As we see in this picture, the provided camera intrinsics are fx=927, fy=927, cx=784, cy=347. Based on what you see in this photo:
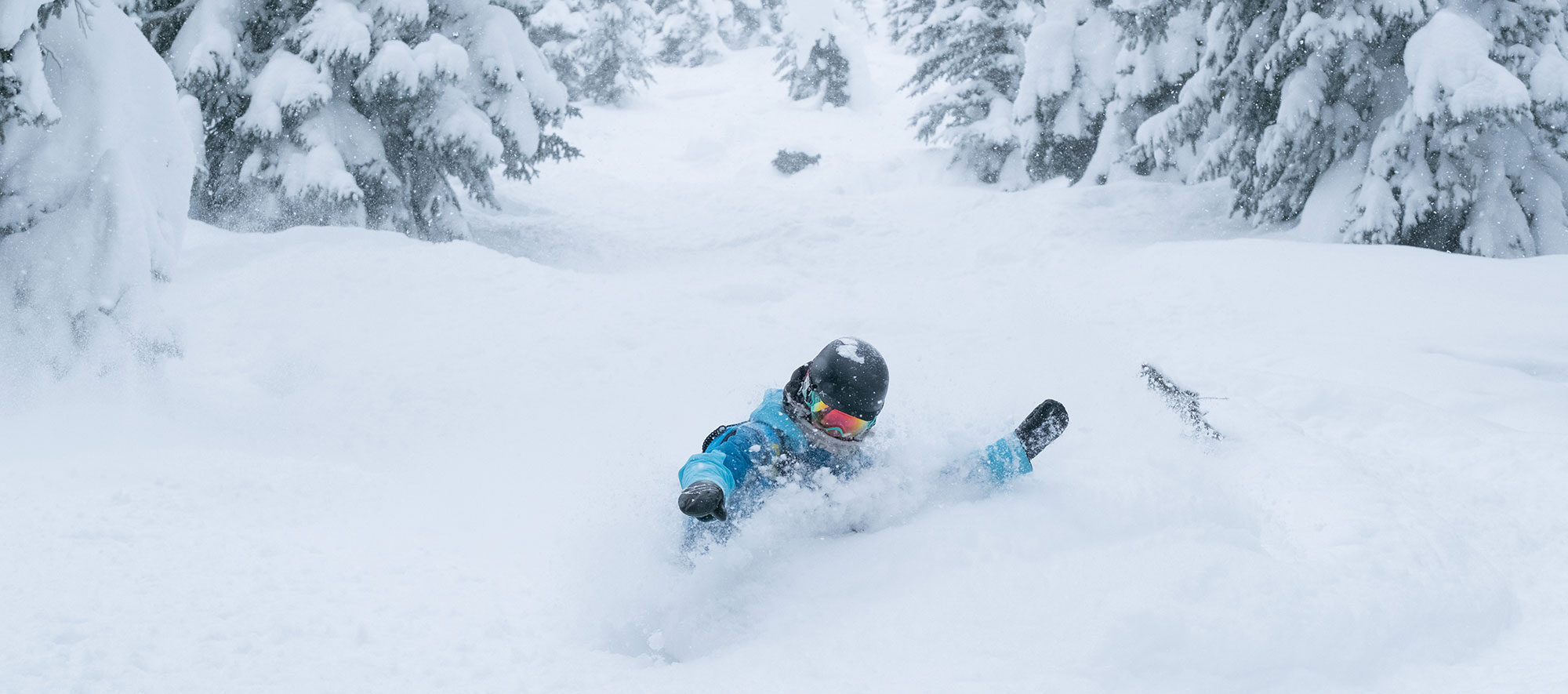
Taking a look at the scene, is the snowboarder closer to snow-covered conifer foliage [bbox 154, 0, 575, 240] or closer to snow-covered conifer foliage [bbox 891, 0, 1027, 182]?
snow-covered conifer foliage [bbox 154, 0, 575, 240]

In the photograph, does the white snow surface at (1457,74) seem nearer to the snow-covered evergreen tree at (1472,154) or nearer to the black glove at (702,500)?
the snow-covered evergreen tree at (1472,154)

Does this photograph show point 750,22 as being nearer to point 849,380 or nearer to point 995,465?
point 995,465

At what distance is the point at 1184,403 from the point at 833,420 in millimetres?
2760

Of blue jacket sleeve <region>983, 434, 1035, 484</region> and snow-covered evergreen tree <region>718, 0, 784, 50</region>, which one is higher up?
blue jacket sleeve <region>983, 434, 1035, 484</region>

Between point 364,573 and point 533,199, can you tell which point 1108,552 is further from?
point 533,199

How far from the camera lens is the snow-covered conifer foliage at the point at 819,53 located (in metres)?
29.7

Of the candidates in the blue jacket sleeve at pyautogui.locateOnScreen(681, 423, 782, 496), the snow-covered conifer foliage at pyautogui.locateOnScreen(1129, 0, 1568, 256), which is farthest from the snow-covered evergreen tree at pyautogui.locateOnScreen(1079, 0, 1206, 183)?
the blue jacket sleeve at pyautogui.locateOnScreen(681, 423, 782, 496)

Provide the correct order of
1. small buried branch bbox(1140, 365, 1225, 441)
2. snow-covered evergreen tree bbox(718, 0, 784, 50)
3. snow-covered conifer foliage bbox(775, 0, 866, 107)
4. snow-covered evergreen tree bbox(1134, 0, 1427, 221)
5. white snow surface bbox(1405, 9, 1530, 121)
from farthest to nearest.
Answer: snow-covered evergreen tree bbox(718, 0, 784, 50) → snow-covered conifer foliage bbox(775, 0, 866, 107) → snow-covered evergreen tree bbox(1134, 0, 1427, 221) → white snow surface bbox(1405, 9, 1530, 121) → small buried branch bbox(1140, 365, 1225, 441)

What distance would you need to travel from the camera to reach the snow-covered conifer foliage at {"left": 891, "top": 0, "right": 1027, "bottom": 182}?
16.2 meters

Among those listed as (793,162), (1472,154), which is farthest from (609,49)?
(1472,154)

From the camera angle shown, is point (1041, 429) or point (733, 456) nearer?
point (733, 456)

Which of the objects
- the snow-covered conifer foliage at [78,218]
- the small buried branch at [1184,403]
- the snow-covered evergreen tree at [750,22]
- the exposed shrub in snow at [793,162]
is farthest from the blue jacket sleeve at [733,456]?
the snow-covered evergreen tree at [750,22]

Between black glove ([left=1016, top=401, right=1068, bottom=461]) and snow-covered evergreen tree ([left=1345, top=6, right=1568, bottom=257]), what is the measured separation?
6.47m

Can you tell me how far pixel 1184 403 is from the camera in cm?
551
